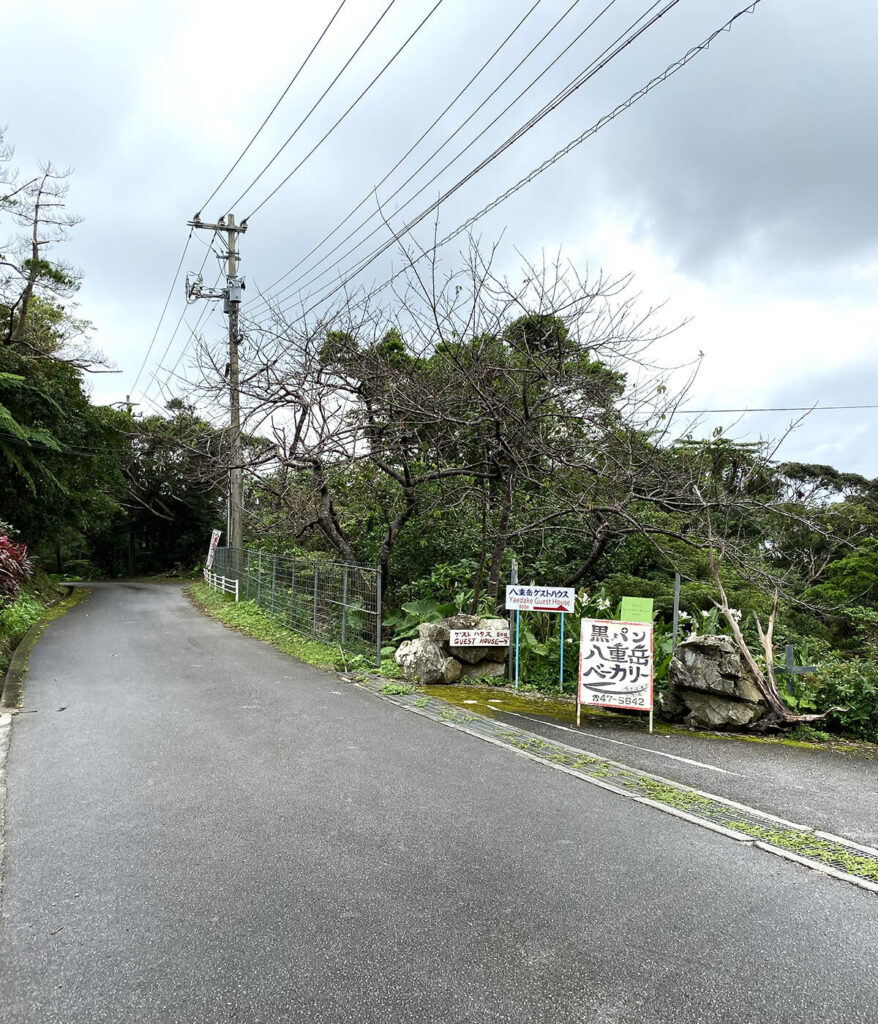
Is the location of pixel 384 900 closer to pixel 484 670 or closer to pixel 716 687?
pixel 716 687

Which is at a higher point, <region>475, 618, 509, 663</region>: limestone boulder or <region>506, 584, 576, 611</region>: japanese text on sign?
<region>506, 584, 576, 611</region>: japanese text on sign

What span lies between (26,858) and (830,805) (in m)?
5.31

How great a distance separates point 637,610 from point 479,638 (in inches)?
90.2

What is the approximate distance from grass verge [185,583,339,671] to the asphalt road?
4.81m

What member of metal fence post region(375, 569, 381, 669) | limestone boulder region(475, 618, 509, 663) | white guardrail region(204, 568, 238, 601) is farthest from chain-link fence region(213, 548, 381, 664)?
white guardrail region(204, 568, 238, 601)

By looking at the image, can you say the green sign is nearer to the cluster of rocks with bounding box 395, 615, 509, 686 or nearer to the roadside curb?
the cluster of rocks with bounding box 395, 615, 509, 686

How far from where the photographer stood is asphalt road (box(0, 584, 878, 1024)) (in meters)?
2.65

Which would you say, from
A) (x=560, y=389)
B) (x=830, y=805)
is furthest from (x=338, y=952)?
(x=560, y=389)

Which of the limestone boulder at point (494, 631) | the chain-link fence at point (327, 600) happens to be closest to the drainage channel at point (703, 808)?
the limestone boulder at point (494, 631)

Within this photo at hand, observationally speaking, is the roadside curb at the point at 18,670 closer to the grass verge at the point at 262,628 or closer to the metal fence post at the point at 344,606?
the grass verge at the point at 262,628

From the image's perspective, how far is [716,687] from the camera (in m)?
7.27

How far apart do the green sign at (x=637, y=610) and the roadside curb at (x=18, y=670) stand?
6768 millimetres

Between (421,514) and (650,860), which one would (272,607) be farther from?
(650,860)

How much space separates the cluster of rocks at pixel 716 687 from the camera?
7242 mm
